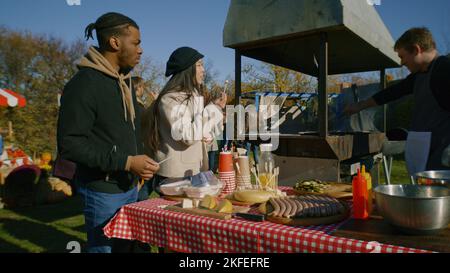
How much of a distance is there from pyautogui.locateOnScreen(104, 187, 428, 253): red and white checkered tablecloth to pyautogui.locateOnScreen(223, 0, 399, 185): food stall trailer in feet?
6.38

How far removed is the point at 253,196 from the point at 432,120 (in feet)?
5.75

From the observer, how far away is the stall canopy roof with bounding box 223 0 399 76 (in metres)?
2.80

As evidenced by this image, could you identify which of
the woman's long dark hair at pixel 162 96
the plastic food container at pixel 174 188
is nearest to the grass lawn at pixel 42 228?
the woman's long dark hair at pixel 162 96

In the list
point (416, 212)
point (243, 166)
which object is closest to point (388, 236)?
point (416, 212)

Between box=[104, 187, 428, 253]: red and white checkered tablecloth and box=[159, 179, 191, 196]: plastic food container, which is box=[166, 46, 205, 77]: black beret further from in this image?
box=[104, 187, 428, 253]: red and white checkered tablecloth

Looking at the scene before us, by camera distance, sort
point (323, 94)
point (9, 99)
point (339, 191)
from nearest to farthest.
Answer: point (339, 191) → point (323, 94) → point (9, 99)

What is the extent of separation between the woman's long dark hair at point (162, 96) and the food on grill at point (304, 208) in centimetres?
110

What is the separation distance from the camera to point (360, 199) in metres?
1.42

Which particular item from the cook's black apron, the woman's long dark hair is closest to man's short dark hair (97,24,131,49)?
the woman's long dark hair

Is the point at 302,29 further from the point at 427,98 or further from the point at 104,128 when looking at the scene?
the point at 104,128

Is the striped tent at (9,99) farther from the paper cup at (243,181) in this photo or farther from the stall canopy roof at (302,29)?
the paper cup at (243,181)

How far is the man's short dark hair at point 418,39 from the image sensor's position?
2.37 metres

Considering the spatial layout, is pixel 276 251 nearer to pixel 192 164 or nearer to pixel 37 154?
pixel 192 164

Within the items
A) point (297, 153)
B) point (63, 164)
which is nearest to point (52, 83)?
point (63, 164)
